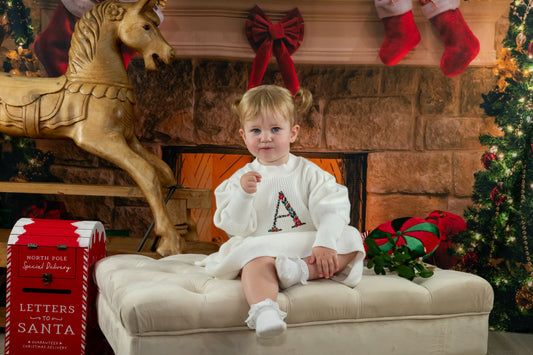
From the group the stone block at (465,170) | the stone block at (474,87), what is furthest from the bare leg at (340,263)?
the stone block at (474,87)

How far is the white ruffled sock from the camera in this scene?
3.76ft

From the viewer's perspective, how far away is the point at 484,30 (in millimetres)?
2375

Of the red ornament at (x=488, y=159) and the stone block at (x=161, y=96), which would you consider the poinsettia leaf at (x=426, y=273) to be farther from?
the stone block at (x=161, y=96)

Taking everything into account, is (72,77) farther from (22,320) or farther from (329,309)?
(329,309)

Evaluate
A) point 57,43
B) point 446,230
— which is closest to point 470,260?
point 446,230

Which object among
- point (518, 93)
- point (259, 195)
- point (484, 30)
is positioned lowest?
point (259, 195)

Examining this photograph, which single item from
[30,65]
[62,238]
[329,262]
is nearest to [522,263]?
[329,262]

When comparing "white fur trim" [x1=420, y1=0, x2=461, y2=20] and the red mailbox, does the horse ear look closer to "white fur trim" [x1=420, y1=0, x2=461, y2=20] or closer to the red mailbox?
the red mailbox

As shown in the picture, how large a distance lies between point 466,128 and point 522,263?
672 mm

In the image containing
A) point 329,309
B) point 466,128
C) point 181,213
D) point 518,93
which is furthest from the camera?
point 466,128

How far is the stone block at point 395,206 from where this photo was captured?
2.48m

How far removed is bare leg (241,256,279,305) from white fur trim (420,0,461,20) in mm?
1617

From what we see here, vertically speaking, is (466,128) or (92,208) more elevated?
(466,128)

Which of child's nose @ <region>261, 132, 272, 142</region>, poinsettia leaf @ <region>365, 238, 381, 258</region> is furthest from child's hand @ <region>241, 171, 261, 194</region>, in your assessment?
poinsettia leaf @ <region>365, 238, 381, 258</region>
